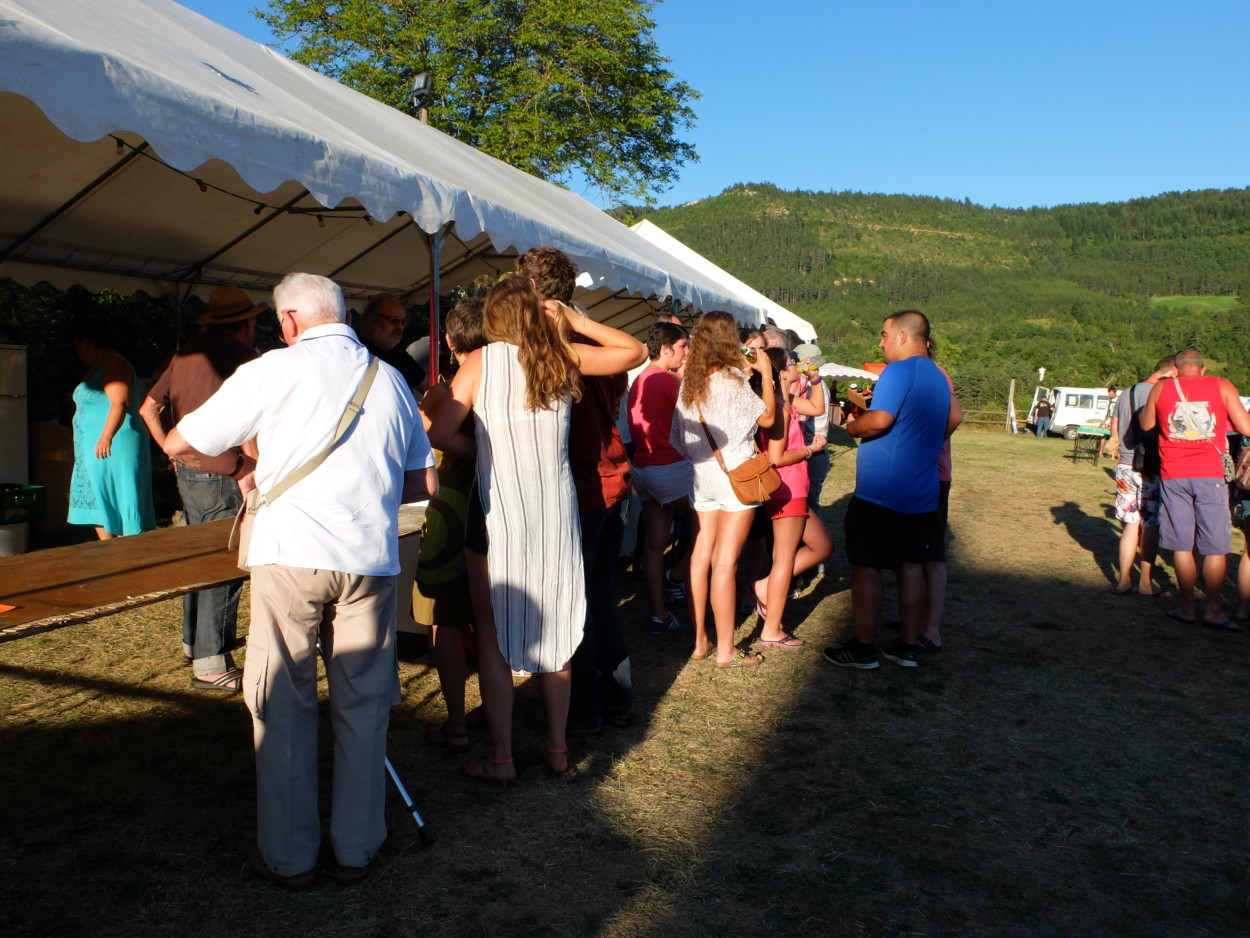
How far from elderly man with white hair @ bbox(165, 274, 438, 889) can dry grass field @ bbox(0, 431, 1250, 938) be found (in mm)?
256

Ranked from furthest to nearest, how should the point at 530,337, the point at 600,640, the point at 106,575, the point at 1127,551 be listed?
the point at 1127,551 < the point at 600,640 < the point at 530,337 < the point at 106,575

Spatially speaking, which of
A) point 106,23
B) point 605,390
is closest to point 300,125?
point 106,23

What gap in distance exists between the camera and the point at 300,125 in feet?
11.3

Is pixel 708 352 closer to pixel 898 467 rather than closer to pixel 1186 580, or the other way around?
pixel 898 467

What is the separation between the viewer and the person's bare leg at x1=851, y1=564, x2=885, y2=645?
4.36m

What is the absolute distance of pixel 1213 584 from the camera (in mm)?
5363

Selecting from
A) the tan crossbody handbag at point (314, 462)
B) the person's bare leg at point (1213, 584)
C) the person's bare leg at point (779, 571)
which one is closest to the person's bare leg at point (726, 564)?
the person's bare leg at point (779, 571)

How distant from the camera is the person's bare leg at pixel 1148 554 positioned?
242 inches

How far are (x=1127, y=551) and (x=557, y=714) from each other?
4.94 meters

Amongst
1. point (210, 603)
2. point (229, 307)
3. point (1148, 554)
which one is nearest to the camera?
point (229, 307)

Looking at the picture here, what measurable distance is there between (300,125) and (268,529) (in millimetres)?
1912

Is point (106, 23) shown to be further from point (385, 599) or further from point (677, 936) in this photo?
point (677, 936)

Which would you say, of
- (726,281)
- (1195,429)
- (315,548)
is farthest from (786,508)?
(726,281)

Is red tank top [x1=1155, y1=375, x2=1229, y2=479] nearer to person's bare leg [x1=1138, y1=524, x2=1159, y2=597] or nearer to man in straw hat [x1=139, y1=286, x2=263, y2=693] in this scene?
person's bare leg [x1=1138, y1=524, x2=1159, y2=597]
